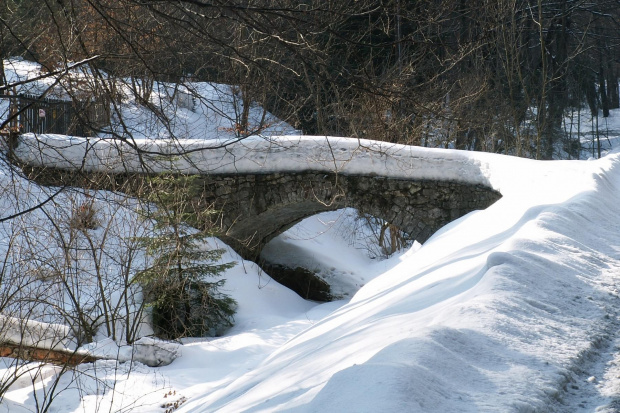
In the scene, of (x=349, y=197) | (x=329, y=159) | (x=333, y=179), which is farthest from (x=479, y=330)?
(x=333, y=179)

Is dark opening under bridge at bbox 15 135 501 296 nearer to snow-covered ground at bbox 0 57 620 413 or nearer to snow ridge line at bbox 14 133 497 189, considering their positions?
snow ridge line at bbox 14 133 497 189

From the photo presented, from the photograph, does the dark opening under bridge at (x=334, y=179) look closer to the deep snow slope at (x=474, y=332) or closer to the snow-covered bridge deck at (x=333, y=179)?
the snow-covered bridge deck at (x=333, y=179)

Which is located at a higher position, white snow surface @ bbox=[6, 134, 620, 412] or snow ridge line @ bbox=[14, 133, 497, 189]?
snow ridge line @ bbox=[14, 133, 497, 189]

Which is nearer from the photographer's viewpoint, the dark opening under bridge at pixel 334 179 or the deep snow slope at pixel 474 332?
the deep snow slope at pixel 474 332

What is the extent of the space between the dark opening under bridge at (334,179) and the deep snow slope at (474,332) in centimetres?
428

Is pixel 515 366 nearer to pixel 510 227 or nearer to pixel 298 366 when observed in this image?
pixel 298 366

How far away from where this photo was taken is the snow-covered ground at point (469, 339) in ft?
6.97

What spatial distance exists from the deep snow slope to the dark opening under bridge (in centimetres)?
428

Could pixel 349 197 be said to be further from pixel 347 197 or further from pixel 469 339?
pixel 469 339

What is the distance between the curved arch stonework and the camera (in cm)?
976

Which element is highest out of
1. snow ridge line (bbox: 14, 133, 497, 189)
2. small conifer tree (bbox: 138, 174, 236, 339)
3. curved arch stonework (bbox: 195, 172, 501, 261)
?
snow ridge line (bbox: 14, 133, 497, 189)

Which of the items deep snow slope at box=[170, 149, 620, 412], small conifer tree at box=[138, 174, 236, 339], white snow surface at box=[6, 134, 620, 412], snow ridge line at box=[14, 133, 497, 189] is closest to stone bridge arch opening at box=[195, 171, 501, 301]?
snow ridge line at box=[14, 133, 497, 189]

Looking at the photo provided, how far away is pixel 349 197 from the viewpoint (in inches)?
402

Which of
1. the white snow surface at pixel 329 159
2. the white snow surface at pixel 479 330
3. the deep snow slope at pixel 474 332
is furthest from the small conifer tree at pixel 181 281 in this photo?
the deep snow slope at pixel 474 332
